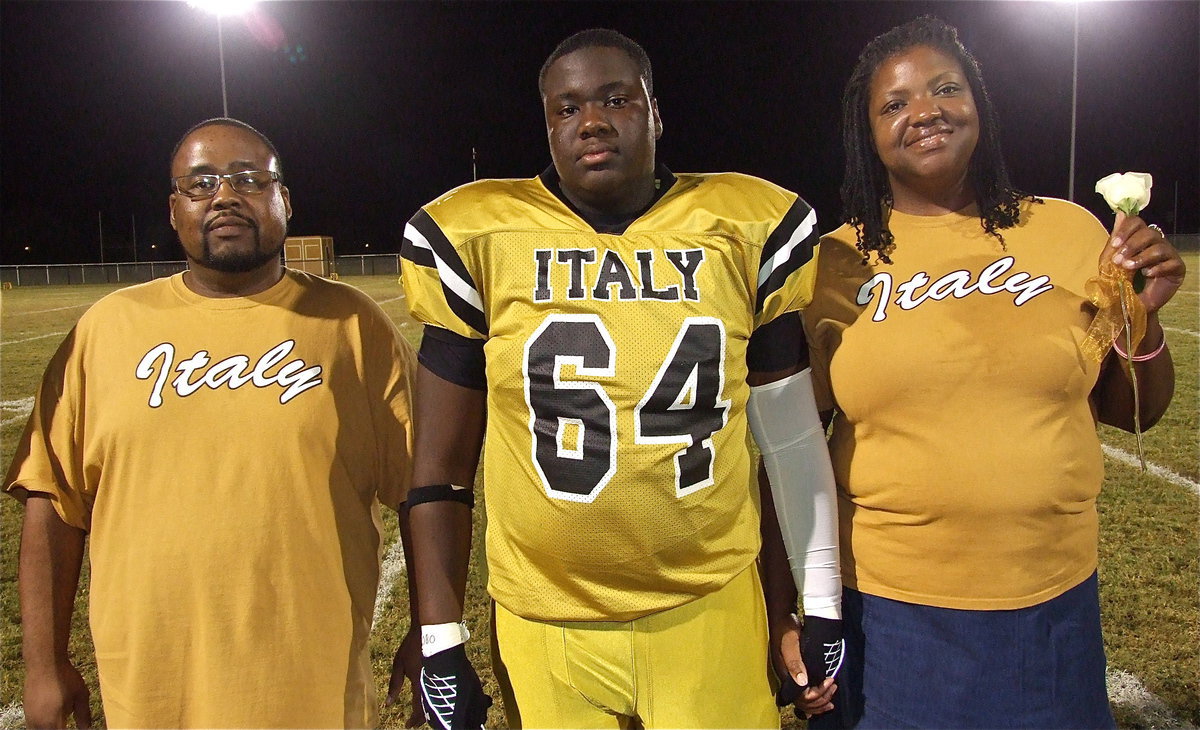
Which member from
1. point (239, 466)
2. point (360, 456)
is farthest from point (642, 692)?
point (239, 466)

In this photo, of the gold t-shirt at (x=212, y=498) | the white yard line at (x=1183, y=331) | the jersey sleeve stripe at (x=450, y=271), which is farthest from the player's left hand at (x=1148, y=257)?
the white yard line at (x=1183, y=331)

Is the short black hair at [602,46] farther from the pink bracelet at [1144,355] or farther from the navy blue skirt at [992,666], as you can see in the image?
the navy blue skirt at [992,666]

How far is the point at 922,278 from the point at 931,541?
1.65 feet

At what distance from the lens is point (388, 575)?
11.8ft

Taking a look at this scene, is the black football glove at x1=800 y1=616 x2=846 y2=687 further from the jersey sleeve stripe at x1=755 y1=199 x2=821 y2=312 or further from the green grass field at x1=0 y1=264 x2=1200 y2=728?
the green grass field at x1=0 y1=264 x2=1200 y2=728

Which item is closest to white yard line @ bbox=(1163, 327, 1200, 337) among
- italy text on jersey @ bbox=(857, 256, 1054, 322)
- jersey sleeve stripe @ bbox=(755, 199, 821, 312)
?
italy text on jersey @ bbox=(857, 256, 1054, 322)

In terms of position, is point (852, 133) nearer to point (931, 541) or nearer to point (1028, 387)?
point (1028, 387)

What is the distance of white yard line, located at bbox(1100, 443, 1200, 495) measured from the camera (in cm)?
438

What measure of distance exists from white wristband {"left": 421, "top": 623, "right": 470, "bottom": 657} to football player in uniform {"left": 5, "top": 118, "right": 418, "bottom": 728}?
0.94ft

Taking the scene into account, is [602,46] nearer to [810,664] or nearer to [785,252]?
[785,252]

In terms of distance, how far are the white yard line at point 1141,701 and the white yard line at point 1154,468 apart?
7.26ft

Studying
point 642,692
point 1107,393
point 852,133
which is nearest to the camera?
point 642,692

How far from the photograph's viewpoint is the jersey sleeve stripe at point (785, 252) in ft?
4.90

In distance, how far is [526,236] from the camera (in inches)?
57.0
